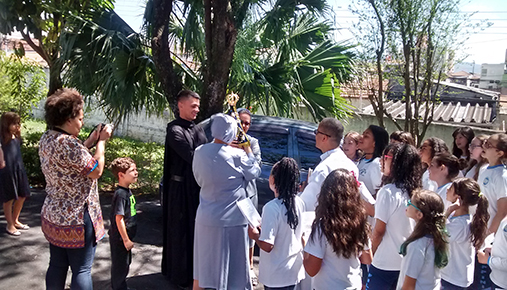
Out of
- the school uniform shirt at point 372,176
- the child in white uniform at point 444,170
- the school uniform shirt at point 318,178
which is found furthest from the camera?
the school uniform shirt at point 372,176

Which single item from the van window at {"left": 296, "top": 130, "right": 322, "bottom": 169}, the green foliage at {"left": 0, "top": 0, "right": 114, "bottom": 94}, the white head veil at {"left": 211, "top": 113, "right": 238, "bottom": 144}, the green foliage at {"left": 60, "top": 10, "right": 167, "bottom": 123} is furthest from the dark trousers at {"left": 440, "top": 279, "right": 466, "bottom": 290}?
the green foliage at {"left": 0, "top": 0, "right": 114, "bottom": 94}

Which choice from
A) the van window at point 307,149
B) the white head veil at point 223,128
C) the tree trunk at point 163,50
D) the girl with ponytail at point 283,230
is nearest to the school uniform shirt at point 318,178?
the girl with ponytail at point 283,230

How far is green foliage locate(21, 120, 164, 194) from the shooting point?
8.09 metres

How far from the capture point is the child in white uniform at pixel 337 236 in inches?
112

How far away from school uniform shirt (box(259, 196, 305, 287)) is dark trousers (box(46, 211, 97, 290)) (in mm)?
1300

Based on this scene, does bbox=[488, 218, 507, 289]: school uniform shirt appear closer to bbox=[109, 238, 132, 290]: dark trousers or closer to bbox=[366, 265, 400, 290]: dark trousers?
bbox=[366, 265, 400, 290]: dark trousers

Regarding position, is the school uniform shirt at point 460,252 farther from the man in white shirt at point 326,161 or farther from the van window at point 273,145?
the van window at point 273,145

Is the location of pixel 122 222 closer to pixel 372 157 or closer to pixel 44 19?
pixel 372 157

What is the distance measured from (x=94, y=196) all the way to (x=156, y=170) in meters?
4.84

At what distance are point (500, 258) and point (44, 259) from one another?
4530 mm

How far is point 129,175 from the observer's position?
154 inches

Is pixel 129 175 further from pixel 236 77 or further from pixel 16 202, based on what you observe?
pixel 236 77

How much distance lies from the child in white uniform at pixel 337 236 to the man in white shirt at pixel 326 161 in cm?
53

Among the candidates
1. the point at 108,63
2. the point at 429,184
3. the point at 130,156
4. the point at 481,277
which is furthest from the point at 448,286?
the point at 130,156
